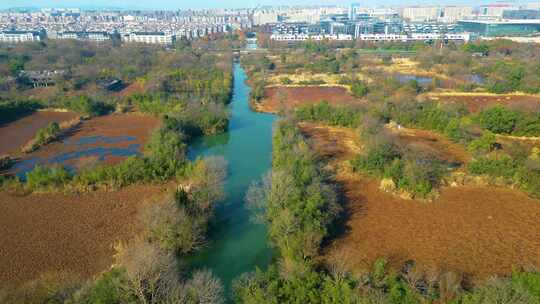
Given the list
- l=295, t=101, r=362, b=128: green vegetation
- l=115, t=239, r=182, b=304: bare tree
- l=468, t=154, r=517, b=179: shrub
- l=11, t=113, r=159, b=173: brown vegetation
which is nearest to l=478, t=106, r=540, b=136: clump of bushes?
l=468, t=154, r=517, b=179: shrub

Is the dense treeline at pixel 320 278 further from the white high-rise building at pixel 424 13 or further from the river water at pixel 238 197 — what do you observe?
the white high-rise building at pixel 424 13

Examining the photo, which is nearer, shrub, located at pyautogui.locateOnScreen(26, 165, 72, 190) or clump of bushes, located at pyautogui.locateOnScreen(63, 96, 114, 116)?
shrub, located at pyautogui.locateOnScreen(26, 165, 72, 190)

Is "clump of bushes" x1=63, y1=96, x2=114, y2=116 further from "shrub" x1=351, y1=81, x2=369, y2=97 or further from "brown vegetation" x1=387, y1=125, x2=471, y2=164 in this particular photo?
"brown vegetation" x1=387, y1=125, x2=471, y2=164

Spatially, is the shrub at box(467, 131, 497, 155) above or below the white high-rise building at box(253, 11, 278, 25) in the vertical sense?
below

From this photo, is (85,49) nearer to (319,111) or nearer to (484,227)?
(319,111)

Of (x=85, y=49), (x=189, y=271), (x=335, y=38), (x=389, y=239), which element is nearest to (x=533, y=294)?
(x=389, y=239)

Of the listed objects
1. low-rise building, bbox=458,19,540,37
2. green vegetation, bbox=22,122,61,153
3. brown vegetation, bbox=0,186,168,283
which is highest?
low-rise building, bbox=458,19,540,37
